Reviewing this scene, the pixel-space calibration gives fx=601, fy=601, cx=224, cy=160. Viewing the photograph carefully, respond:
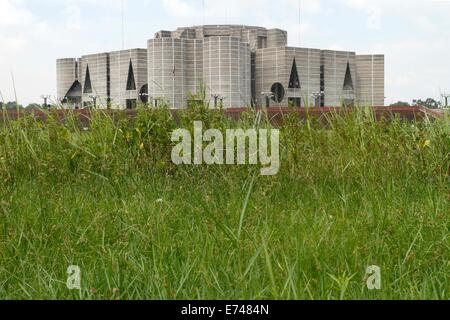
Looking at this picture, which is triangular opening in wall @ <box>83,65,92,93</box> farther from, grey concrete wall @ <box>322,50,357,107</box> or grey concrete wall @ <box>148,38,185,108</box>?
grey concrete wall @ <box>322,50,357,107</box>

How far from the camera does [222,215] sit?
3.64 meters

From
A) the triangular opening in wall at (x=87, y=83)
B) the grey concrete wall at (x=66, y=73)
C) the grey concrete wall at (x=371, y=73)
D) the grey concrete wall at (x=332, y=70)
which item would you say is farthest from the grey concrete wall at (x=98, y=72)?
the grey concrete wall at (x=371, y=73)

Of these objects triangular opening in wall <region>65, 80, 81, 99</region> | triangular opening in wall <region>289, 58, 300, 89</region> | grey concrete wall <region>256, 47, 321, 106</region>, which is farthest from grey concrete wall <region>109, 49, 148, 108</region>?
triangular opening in wall <region>289, 58, 300, 89</region>

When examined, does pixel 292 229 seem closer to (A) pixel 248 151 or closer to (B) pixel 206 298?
(B) pixel 206 298

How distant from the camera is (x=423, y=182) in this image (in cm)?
498

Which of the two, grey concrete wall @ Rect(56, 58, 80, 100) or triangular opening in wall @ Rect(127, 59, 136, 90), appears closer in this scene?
triangular opening in wall @ Rect(127, 59, 136, 90)

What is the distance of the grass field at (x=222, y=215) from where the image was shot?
263 centimetres

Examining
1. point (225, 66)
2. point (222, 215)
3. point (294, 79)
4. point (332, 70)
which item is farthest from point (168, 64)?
point (222, 215)

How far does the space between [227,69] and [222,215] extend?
7369 cm

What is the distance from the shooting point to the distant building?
76688 millimetres

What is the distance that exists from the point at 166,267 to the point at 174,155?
3.06 m

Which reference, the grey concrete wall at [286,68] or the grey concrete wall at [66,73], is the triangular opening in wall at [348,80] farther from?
the grey concrete wall at [66,73]

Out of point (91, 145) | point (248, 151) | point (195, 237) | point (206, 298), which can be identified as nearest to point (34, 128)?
point (91, 145)

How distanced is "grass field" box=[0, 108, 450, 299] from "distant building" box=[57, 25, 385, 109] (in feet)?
218
